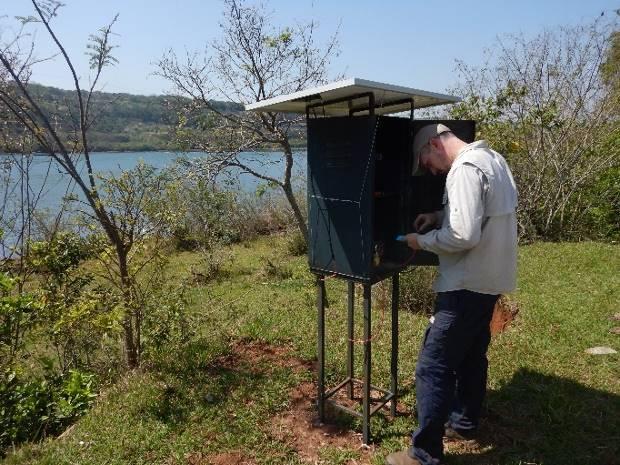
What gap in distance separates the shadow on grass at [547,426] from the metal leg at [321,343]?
35.0 inches

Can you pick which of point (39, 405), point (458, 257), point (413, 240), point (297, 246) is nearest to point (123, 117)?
point (39, 405)

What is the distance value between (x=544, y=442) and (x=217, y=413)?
2.22 metres

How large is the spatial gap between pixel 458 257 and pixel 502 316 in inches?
108

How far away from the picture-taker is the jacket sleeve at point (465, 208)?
2316mm

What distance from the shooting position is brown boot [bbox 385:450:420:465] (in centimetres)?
269

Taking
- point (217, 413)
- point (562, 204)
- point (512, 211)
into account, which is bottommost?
point (217, 413)

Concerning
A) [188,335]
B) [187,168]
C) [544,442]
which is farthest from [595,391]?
[187,168]

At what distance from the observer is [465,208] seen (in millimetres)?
2320

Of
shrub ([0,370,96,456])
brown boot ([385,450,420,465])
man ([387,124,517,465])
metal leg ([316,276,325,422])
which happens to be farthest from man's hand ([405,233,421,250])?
shrub ([0,370,96,456])

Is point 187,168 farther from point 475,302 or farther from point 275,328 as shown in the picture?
point 475,302

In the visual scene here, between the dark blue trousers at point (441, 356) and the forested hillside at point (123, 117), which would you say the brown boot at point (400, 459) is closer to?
the dark blue trousers at point (441, 356)

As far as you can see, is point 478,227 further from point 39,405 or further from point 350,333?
point 39,405

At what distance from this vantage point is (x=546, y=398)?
3.50 meters

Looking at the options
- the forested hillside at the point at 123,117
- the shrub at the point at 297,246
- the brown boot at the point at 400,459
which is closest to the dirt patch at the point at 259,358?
the brown boot at the point at 400,459
